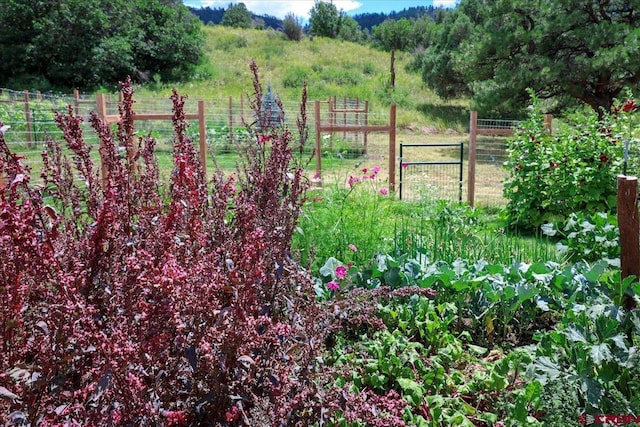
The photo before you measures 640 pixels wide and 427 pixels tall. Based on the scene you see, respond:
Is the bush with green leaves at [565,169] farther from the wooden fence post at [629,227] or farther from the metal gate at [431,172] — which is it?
the wooden fence post at [629,227]

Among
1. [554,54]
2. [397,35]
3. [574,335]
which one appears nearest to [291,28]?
[397,35]

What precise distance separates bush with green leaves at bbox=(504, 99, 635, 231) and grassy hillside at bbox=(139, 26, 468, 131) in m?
15.0

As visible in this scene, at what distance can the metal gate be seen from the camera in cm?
745

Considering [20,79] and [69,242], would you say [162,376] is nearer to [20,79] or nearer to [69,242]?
[69,242]

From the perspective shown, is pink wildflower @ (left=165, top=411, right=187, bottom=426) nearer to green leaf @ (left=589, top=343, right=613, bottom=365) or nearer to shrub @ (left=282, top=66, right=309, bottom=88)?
green leaf @ (left=589, top=343, right=613, bottom=365)

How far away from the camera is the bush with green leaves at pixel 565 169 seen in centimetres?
636

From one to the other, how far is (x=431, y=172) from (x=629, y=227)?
10425 mm

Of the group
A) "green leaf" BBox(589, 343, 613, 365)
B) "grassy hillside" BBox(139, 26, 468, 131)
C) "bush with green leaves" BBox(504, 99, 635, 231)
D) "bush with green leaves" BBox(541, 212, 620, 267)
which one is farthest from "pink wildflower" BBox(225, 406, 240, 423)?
"grassy hillside" BBox(139, 26, 468, 131)

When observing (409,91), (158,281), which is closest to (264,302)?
(158,281)

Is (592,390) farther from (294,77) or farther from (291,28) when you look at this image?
(291,28)

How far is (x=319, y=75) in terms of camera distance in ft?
100

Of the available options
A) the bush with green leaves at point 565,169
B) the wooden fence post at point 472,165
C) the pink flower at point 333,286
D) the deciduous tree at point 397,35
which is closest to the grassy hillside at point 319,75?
the deciduous tree at point 397,35

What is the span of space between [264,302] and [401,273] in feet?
4.01

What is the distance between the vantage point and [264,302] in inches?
76.0
